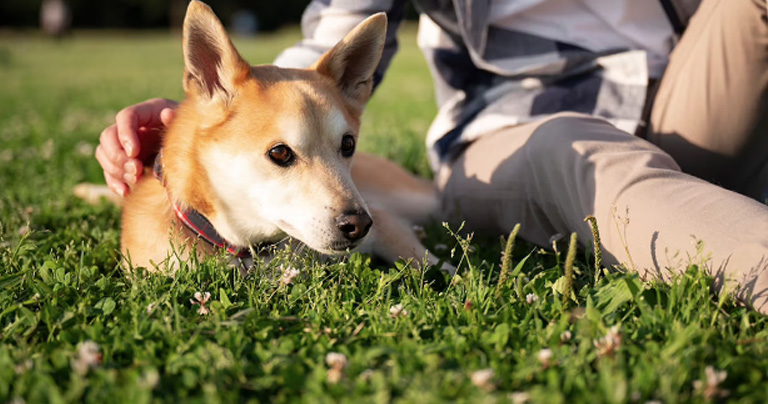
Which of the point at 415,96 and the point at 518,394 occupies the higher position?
the point at 518,394

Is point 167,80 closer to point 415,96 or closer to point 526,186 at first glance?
point 415,96

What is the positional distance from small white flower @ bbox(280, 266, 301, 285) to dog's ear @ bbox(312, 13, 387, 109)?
3.14 ft

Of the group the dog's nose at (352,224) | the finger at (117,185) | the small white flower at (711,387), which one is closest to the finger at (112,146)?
the finger at (117,185)

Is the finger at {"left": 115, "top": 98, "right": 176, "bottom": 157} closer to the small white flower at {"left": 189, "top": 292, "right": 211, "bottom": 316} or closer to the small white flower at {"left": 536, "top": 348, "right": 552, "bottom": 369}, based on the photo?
the small white flower at {"left": 189, "top": 292, "right": 211, "bottom": 316}

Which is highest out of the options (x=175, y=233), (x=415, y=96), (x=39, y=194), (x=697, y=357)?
(x=697, y=357)

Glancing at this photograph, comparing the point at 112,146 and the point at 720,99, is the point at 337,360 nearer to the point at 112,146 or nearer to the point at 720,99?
the point at 112,146

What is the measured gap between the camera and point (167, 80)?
15070 mm

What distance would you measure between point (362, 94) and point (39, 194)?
7.16 feet

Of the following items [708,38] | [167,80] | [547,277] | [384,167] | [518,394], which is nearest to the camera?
[518,394]

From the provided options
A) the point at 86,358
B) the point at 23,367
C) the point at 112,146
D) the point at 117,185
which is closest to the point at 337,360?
the point at 86,358

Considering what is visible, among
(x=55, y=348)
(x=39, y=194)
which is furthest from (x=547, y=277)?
(x=39, y=194)

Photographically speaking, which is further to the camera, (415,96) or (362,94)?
(415,96)

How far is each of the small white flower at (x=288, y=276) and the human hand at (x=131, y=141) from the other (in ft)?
3.01

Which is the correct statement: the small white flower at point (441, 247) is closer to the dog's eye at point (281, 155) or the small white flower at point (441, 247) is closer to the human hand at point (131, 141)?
the dog's eye at point (281, 155)
